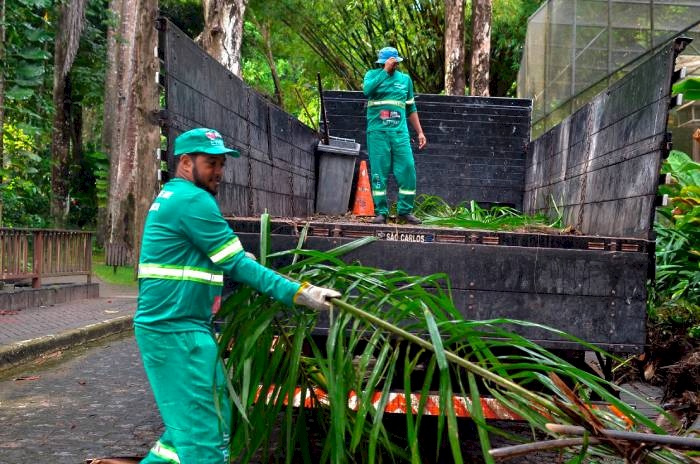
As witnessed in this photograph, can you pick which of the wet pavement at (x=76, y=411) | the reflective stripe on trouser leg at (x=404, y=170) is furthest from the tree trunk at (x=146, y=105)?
the reflective stripe on trouser leg at (x=404, y=170)

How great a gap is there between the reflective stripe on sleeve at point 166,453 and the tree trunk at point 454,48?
13.7 m

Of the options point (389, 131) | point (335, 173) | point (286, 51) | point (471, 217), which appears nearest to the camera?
point (471, 217)

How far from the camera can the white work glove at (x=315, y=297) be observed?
349cm

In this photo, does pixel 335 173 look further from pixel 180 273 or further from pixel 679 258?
pixel 180 273

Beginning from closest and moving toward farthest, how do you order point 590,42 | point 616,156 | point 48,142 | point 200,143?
point 200,143, point 616,156, point 590,42, point 48,142

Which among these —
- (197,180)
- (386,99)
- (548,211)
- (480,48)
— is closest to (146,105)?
(480,48)

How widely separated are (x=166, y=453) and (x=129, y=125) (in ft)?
58.1

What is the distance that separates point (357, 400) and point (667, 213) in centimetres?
661

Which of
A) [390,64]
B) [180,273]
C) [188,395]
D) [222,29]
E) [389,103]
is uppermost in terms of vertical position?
[222,29]

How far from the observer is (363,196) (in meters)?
9.32

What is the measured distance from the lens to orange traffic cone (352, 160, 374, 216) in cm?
920

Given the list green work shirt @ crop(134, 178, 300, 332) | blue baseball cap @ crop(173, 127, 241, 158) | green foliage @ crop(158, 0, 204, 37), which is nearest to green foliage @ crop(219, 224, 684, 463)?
green work shirt @ crop(134, 178, 300, 332)

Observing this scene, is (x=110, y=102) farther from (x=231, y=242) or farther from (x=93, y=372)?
(x=231, y=242)

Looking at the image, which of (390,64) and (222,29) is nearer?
(390,64)
